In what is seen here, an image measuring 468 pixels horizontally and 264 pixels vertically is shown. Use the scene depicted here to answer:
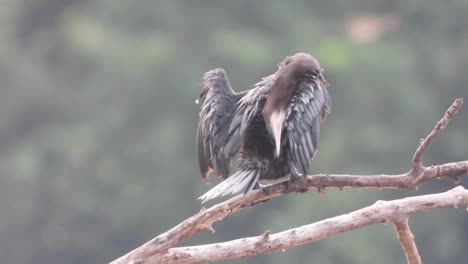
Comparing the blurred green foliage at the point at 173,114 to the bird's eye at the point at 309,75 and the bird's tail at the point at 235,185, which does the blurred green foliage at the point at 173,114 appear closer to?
the bird's eye at the point at 309,75

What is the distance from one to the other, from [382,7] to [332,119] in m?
4.92

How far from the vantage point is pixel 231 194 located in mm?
5852

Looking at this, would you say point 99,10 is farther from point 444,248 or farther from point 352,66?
point 444,248

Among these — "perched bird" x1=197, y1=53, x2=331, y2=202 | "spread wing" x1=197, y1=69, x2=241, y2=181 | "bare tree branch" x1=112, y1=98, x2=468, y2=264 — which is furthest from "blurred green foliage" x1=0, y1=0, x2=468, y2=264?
"bare tree branch" x1=112, y1=98, x2=468, y2=264

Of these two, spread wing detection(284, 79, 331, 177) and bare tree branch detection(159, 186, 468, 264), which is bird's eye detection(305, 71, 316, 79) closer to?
spread wing detection(284, 79, 331, 177)

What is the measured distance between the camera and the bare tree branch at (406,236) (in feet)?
18.4

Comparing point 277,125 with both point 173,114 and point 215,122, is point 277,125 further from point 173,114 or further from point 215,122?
point 173,114

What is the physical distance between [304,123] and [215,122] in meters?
0.56

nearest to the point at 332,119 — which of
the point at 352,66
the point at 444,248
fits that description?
the point at 352,66

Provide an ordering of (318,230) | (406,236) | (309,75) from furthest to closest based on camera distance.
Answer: (309,75), (406,236), (318,230)

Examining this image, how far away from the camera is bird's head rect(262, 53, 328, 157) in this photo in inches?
243

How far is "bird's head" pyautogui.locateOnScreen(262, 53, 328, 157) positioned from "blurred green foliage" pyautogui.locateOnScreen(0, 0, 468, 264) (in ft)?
41.1

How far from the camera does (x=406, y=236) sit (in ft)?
18.7

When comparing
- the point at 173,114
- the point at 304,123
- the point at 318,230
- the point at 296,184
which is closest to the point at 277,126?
the point at 304,123
